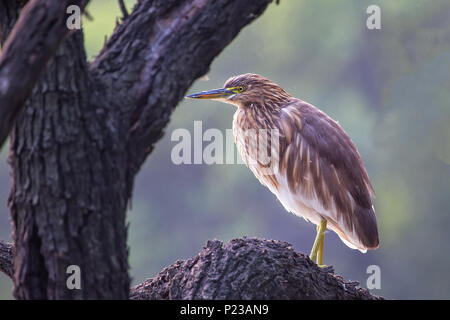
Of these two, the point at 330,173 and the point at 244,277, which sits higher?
the point at 330,173

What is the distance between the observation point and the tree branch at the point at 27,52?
4.26 ft

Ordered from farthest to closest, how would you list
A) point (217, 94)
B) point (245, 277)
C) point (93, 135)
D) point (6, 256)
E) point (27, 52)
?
point (217, 94), point (6, 256), point (245, 277), point (93, 135), point (27, 52)

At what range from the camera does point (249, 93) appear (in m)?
3.12

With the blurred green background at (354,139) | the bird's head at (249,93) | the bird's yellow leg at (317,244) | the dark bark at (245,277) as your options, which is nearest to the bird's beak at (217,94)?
the bird's head at (249,93)

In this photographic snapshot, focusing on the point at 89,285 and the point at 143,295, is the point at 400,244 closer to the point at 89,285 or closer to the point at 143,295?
the point at 143,295

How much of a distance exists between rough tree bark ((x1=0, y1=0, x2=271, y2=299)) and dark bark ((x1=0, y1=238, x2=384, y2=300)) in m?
0.44

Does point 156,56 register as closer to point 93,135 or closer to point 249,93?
point 93,135

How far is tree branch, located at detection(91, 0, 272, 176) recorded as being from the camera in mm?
1669

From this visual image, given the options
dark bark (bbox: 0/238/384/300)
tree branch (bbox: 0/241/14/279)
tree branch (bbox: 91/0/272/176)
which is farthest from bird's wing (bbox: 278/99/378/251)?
tree branch (bbox: 0/241/14/279)

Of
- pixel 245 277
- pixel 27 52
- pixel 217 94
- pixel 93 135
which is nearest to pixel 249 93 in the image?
pixel 217 94

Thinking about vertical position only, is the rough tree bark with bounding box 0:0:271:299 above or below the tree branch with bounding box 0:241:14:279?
above

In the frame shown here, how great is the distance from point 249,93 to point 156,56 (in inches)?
58.1

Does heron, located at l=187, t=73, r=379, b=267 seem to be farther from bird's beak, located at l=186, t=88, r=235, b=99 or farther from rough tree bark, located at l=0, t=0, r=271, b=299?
rough tree bark, located at l=0, t=0, r=271, b=299
